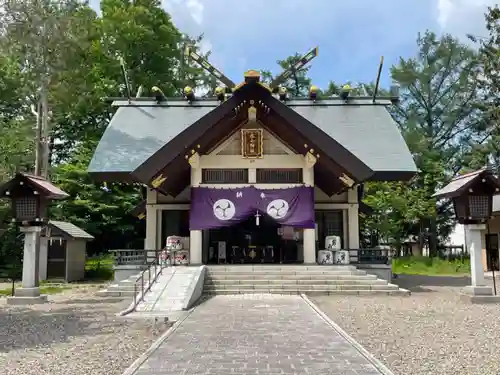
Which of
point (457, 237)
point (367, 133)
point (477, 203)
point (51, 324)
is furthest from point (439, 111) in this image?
point (51, 324)

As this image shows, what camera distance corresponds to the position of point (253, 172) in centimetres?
1617

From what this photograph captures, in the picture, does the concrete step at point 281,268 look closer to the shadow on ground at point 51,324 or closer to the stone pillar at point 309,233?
the stone pillar at point 309,233

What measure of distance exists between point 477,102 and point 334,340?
3224 centimetres

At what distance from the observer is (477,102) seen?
3431 cm

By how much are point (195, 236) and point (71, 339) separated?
832 centimetres

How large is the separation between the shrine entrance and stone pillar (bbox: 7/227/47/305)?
670 cm

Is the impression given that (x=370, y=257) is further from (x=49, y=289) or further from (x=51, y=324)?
(x=49, y=289)

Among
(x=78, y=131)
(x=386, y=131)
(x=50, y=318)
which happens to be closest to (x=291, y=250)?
(x=386, y=131)

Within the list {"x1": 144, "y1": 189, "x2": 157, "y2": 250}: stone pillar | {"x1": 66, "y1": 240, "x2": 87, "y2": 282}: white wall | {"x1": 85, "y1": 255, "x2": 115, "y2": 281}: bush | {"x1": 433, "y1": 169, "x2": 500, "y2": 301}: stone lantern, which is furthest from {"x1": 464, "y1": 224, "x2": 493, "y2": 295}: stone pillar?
{"x1": 85, "y1": 255, "x2": 115, "y2": 281}: bush

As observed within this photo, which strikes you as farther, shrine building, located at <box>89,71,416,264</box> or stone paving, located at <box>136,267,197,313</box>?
shrine building, located at <box>89,71,416,264</box>

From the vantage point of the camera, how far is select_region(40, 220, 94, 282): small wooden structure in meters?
19.0

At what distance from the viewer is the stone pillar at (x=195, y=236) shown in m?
15.5

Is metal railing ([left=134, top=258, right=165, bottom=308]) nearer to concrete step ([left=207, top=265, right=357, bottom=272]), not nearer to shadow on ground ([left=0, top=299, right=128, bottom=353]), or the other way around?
shadow on ground ([left=0, top=299, right=128, bottom=353])

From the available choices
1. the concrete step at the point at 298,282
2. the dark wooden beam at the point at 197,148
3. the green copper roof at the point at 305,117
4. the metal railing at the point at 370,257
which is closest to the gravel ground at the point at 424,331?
the concrete step at the point at 298,282
